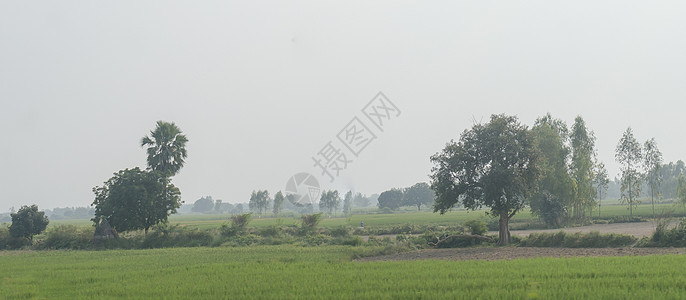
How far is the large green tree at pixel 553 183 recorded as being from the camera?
5072 cm

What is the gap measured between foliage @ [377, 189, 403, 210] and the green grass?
6346 inches

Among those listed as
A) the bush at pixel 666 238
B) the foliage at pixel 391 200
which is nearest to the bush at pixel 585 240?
the bush at pixel 666 238

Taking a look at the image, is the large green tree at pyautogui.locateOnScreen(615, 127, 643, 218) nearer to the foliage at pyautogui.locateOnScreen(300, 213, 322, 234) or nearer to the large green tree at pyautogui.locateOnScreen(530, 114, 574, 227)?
the large green tree at pyautogui.locateOnScreen(530, 114, 574, 227)

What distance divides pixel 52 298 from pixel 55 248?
3152cm

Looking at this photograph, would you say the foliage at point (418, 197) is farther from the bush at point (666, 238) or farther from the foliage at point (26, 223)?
the bush at point (666, 238)

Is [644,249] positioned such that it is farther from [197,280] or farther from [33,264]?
[33,264]

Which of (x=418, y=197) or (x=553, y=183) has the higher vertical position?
(x=553, y=183)

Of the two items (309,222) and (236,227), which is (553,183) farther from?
(236,227)

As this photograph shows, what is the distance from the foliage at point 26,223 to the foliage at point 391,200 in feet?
472

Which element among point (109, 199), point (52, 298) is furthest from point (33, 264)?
point (109, 199)

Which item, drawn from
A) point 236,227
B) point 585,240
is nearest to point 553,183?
point 585,240

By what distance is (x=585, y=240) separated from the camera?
2688cm

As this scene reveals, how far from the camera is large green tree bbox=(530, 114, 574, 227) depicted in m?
50.7

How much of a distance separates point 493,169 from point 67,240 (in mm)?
38902
